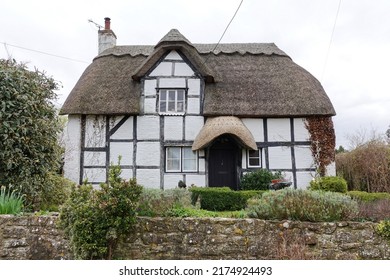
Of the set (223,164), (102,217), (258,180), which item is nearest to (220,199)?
(258,180)

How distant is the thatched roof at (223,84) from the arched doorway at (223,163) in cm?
139

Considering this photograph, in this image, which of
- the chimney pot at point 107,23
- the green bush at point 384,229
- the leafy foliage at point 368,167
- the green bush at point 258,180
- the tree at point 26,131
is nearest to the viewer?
the green bush at point 384,229

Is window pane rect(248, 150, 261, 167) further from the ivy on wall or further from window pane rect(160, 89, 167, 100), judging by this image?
→ window pane rect(160, 89, 167, 100)

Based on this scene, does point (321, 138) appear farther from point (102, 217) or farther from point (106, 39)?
point (106, 39)

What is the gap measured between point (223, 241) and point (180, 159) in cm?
862

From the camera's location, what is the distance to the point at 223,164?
13.9 m

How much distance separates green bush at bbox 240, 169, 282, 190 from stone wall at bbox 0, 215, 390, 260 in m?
7.30

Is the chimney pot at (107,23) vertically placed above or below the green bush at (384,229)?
above

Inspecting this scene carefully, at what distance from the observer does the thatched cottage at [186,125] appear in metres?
13.6

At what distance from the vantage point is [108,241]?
508 cm

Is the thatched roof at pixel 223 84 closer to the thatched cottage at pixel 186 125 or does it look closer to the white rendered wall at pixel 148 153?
the thatched cottage at pixel 186 125

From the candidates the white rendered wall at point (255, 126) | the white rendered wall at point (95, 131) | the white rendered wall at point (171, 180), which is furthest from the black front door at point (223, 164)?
the white rendered wall at point (95, 131)

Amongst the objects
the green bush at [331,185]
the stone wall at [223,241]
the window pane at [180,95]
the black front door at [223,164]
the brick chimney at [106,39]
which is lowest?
the stone wall at [223,241]
